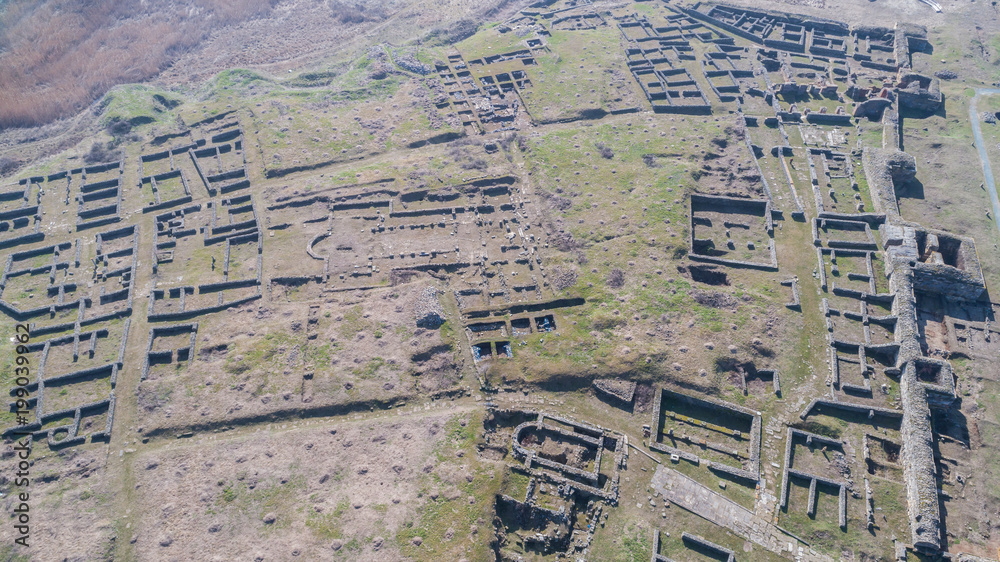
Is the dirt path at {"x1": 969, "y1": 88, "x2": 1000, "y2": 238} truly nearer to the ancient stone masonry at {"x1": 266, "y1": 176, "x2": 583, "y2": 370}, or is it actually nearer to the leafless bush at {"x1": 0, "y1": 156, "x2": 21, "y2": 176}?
the ancient stone masonry at {"x1": 266, "y1": 176, "x2": 583, "y2": 370}

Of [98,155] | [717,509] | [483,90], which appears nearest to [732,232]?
[717,509]

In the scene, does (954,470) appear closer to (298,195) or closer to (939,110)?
(939,110)

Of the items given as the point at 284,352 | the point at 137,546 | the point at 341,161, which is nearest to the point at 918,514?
the point at 284,352

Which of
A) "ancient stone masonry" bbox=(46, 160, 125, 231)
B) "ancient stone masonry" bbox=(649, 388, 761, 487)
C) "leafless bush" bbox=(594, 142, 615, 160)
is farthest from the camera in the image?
"leafless bush" bbox=(594, 142, 615, 160)

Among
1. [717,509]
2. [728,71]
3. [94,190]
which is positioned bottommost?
[717,509]

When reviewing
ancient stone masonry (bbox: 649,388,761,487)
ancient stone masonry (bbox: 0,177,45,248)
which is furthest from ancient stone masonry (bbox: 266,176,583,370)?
ancient stone masonry (bbox: 0,177,45,248)

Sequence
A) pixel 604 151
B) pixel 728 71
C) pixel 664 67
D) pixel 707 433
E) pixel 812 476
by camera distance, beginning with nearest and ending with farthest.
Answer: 1. pixel 812 476
2. pixel 707 433
3. pixel 604 151
4. pixel 728 71
5. pixel 664 67

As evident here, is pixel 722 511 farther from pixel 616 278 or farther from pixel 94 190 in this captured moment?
pixel 94 190
